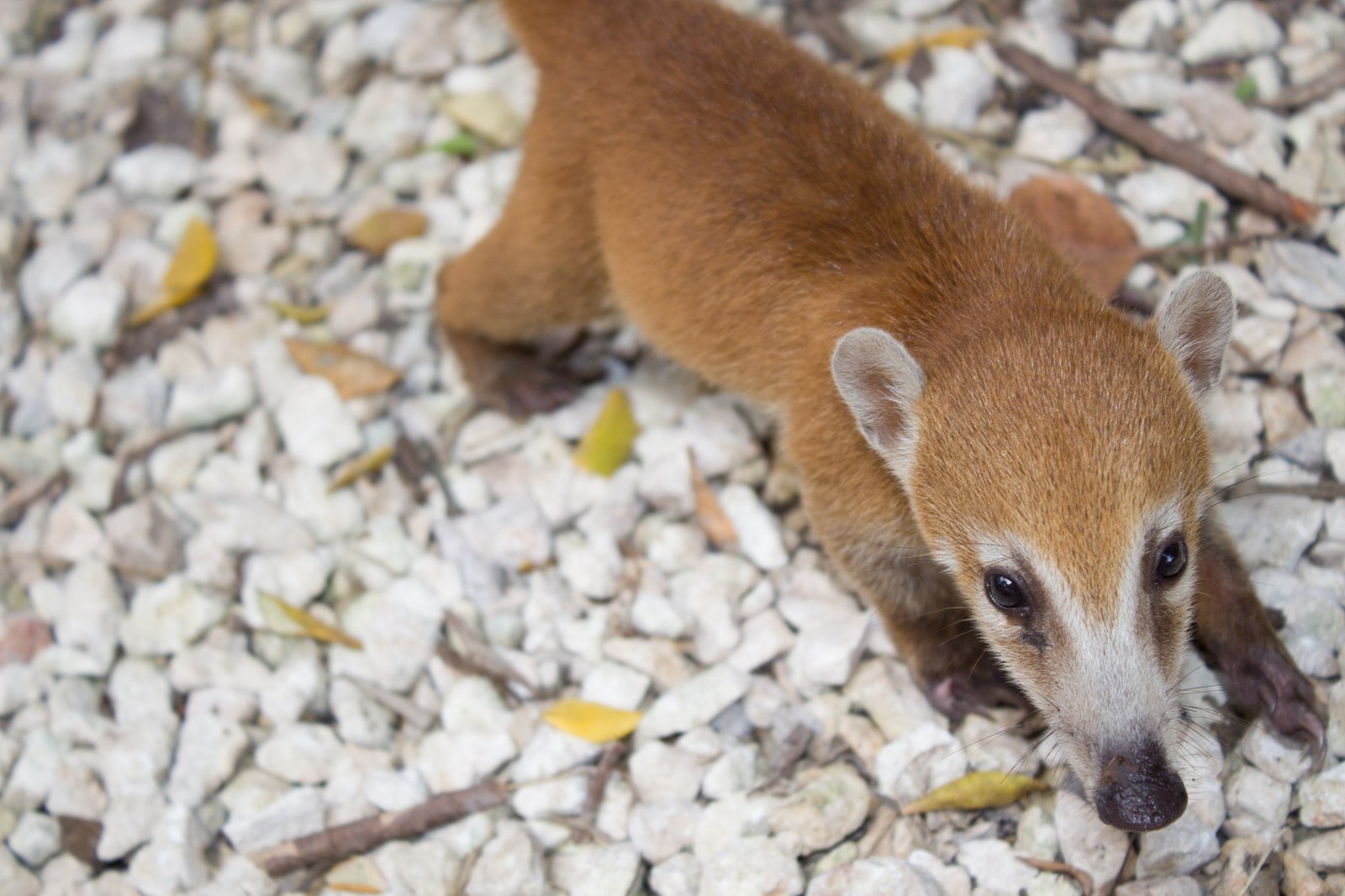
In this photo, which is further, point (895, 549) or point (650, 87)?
point (650, 87)

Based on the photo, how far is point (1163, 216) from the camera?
5.55 m

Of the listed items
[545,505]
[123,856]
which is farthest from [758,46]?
[123,856]

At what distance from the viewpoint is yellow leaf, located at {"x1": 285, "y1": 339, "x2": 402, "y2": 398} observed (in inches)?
232

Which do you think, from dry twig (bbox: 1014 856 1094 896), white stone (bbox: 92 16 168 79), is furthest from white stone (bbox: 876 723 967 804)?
white stone (bbox: 92 16 168 79)

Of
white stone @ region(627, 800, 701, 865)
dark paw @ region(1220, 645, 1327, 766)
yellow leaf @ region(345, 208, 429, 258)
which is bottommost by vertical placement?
white stone @ region(627, 800, 701, 865)

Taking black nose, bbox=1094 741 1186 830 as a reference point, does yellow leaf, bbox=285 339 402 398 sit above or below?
below

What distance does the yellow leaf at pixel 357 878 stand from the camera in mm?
4430

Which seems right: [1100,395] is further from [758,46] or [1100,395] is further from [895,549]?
[758,46]

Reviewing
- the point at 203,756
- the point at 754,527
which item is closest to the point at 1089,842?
the point at 754,527

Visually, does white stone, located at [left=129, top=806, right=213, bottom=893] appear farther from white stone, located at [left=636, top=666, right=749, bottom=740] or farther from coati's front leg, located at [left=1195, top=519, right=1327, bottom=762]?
coati's front leg, located at [left=1195, top=519, right=1327, bottom=762]

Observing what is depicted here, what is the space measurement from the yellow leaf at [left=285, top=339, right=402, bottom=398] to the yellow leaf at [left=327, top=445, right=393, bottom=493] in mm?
322

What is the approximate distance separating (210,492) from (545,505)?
1.54 meters

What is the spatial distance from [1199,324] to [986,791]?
1.65 meters

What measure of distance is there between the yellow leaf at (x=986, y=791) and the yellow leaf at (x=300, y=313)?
12.3 feet
